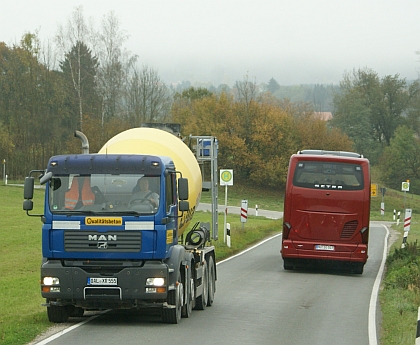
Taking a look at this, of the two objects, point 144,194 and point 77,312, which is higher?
point 144,194

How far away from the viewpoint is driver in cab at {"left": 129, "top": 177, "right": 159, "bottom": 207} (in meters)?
12.5

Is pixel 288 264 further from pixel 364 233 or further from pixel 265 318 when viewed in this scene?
pixel 265 318

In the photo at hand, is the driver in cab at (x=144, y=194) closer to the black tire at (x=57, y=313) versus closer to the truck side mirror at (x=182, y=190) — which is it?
the truck side mirror at (x=182, y=190)

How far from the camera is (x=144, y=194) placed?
12.5m

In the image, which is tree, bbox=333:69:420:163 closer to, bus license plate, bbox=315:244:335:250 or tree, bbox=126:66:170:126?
tree, bbox=126:66:170:126

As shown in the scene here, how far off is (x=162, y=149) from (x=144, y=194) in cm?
365

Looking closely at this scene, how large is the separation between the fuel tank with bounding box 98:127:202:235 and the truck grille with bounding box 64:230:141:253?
282 centimetres

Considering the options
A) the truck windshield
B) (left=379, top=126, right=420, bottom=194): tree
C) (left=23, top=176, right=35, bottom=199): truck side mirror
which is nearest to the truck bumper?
the truck windshield

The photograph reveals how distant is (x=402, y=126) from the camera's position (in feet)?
337

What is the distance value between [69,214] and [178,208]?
195cm

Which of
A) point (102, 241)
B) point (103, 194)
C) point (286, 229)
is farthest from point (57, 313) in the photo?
point (286, 229)

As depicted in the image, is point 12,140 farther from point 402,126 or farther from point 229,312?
point 229,312

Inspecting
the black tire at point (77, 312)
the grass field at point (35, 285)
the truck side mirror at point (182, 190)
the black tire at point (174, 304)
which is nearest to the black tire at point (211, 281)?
the black tire at point (174, 304)

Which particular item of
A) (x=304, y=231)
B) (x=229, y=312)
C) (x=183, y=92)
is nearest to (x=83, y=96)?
(x=183, y=92)
